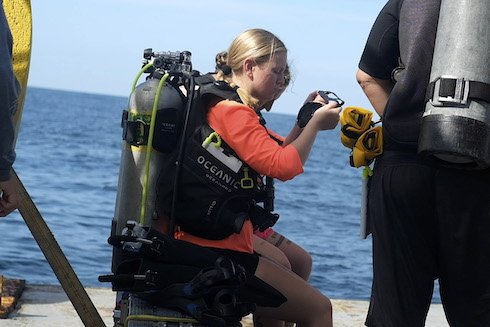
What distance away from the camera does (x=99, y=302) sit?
19.4 feet

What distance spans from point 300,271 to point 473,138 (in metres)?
1.71

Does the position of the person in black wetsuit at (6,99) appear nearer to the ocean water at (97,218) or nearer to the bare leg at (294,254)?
the bare leg at (294,254)

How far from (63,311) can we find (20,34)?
7.13ft

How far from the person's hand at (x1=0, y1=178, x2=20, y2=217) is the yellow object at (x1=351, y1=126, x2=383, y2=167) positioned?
1346mm

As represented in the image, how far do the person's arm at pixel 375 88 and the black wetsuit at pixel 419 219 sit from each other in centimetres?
16

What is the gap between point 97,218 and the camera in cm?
1972

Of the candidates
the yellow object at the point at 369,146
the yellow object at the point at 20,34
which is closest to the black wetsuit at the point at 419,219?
the yellow object at the point at 369,146

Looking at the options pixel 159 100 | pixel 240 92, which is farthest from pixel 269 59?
pixel 159 100

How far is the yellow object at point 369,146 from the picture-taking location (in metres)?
3.80

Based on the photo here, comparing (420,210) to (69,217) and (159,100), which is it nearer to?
(159,100)

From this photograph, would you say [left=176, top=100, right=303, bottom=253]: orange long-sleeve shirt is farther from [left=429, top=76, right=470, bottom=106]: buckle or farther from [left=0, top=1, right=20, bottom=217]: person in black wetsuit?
[left=0, top=1, right=20, bottom=217]: person in black wetsuit

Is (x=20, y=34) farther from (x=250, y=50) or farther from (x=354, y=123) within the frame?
(x=354, y=123)

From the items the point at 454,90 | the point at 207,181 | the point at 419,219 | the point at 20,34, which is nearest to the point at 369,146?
the point at 419,219

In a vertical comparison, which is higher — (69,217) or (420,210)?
(420,210)
